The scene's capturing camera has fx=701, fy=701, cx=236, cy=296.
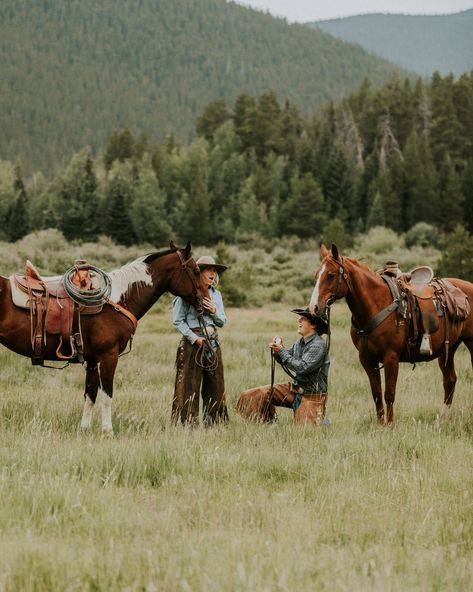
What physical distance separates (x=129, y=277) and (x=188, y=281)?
2.13 ft

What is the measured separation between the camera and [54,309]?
7219 millimetres

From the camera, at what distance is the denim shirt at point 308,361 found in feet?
24.8

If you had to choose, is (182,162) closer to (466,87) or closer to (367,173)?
(367,173)

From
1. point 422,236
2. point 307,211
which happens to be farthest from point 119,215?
point 422,236

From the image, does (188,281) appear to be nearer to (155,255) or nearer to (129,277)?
(155,255)

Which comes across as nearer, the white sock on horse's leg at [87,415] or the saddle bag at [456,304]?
the white sock on horse's leg at [87,415]

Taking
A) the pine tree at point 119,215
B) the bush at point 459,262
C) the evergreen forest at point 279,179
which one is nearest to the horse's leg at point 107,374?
the bush at point 459,262

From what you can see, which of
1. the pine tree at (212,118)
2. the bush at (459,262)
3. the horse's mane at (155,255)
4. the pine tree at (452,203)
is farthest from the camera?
the pine tree at (212,118)

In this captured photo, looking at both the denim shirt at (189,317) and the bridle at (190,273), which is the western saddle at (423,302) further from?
the bridle at (190,273)

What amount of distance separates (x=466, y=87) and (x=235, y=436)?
306 ft

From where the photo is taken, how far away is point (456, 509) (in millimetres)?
4852

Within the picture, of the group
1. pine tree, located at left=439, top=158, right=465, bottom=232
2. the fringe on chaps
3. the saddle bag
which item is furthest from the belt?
pine tree, located at left=439, top=158, right=465, bottom=232

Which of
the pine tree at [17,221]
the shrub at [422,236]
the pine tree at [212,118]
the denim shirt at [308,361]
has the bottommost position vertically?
the pine tree at [17,221]

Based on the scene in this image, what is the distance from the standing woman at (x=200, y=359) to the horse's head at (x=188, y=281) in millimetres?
88
